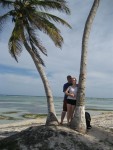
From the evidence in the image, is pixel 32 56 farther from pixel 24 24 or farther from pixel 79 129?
pixel 79 129

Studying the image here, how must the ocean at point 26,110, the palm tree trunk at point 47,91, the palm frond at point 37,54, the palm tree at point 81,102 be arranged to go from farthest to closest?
the ocean at point 26,110 < the palm frond at point 37,54 < the palm tree trunk at point 47,91 < the palm tree at point 81,102

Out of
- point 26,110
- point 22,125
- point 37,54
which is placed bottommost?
point 22,125

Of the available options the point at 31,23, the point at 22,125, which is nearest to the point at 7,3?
the point at 31,23

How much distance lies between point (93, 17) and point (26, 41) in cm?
417

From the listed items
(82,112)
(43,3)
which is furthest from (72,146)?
(43,3)

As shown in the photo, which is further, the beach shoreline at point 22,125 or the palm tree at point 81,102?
the beach shoreline at point 22,125

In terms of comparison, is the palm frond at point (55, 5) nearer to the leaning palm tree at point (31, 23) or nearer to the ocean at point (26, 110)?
the leaning palm tree at point (31, 23)

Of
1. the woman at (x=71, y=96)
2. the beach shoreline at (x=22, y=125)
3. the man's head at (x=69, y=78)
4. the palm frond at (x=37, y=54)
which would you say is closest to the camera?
the woman at (x=71, y=96)

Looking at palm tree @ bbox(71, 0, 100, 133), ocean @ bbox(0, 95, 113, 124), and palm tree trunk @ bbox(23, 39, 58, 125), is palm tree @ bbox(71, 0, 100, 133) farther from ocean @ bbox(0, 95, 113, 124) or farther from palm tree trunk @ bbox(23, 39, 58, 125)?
ocean @ bbox(0, 95, 113, 124)

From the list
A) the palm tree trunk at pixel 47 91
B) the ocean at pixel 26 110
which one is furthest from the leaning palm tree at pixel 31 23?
the ocean at pixel 26 110

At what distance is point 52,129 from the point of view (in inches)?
510

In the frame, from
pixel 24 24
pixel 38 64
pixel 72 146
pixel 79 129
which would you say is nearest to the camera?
pixel 72 146

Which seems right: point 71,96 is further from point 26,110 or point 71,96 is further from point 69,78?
point 26,110

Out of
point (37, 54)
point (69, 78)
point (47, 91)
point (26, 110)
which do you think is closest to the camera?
point (69, 78)
